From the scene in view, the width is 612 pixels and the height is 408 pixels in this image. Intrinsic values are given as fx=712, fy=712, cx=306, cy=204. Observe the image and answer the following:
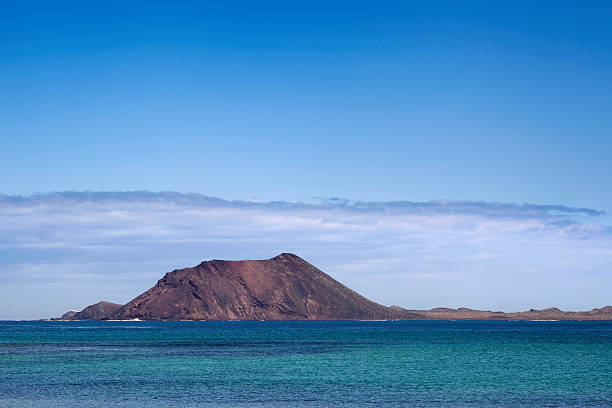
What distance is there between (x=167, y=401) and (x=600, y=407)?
28141 mm

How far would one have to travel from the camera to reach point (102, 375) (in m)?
64.1

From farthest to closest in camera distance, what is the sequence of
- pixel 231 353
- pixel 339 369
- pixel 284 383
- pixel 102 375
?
pixel 231 353 < pixel 339 369 < pixel 102 375 < pixel 284 383

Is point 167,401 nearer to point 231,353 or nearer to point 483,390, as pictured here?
point 483,390

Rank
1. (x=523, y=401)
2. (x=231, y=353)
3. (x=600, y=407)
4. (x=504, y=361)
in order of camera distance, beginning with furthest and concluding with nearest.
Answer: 1. (x=231, y=353)
2. (x=504, y=361)
3. (x=523, y=401)
4. (x=600, y=407)

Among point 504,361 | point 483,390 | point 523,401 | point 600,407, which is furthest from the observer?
point 504,361

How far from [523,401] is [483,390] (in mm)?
6150

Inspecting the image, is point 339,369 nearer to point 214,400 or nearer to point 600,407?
point 214,400

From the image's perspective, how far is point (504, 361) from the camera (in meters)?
83.3

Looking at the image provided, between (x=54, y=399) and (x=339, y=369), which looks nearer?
(x=54, y=399)

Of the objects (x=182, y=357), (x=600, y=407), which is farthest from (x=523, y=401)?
(x=182, y=357)

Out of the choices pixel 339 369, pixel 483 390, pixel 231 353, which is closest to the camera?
pixel 483 390

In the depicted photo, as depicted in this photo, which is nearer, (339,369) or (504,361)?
(339,369)

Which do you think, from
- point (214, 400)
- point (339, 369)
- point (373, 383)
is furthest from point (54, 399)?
point (339, 369)

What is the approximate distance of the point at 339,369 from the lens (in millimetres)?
70688
